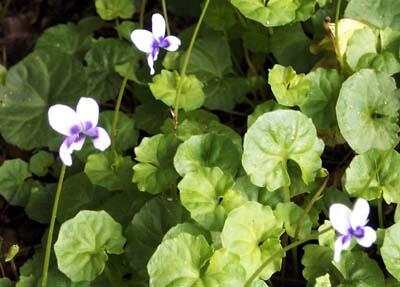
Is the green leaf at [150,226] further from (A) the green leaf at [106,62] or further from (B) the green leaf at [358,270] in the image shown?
(A) the green leaf at [106,62]

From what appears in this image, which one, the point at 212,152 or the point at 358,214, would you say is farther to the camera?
the point at 212,152

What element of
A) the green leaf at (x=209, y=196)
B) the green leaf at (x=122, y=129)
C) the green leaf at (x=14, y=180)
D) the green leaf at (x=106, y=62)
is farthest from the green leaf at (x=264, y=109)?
the green leaf at (x=14, y=180)

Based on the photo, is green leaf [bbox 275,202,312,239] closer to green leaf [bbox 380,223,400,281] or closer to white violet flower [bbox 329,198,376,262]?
green leaf [bbox 380,223,400,281]

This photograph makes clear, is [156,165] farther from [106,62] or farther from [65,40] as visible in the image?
[65,40]

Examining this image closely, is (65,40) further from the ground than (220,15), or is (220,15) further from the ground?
(220,15)

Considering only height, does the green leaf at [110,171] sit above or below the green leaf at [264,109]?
below

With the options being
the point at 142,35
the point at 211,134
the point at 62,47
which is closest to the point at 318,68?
the point at 211,134

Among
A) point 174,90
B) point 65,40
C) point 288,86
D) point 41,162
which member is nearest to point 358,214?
point 288,86
